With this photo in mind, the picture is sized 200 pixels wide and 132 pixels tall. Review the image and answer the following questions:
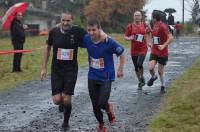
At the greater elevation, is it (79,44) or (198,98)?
(79,44)

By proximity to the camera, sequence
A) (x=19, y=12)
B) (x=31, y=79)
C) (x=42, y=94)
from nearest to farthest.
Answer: (x=42, y=94) → (x=31, y=79) → (x=19, y=12)

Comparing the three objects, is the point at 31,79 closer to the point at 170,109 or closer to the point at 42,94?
the point at 42,94

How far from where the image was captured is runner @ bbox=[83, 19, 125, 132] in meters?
8.37

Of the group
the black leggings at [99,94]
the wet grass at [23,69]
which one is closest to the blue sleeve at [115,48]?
the black leggings at [99,94]

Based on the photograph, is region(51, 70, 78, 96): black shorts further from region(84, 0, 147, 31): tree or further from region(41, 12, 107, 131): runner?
region(84, 0, 147, 31): tree

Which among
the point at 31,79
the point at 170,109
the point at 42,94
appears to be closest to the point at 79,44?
the point at 170,109

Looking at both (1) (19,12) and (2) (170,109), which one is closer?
(2) (170,109)

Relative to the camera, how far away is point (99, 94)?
8555 mm

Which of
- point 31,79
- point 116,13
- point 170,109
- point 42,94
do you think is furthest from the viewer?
point 116,13

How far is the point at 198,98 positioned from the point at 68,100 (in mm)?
3084

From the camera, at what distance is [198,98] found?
35.7 ft

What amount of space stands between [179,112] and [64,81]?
7.45ft

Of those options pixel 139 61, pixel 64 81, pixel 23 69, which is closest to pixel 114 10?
pixel 23 69

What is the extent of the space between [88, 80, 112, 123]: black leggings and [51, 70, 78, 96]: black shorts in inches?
18.0
